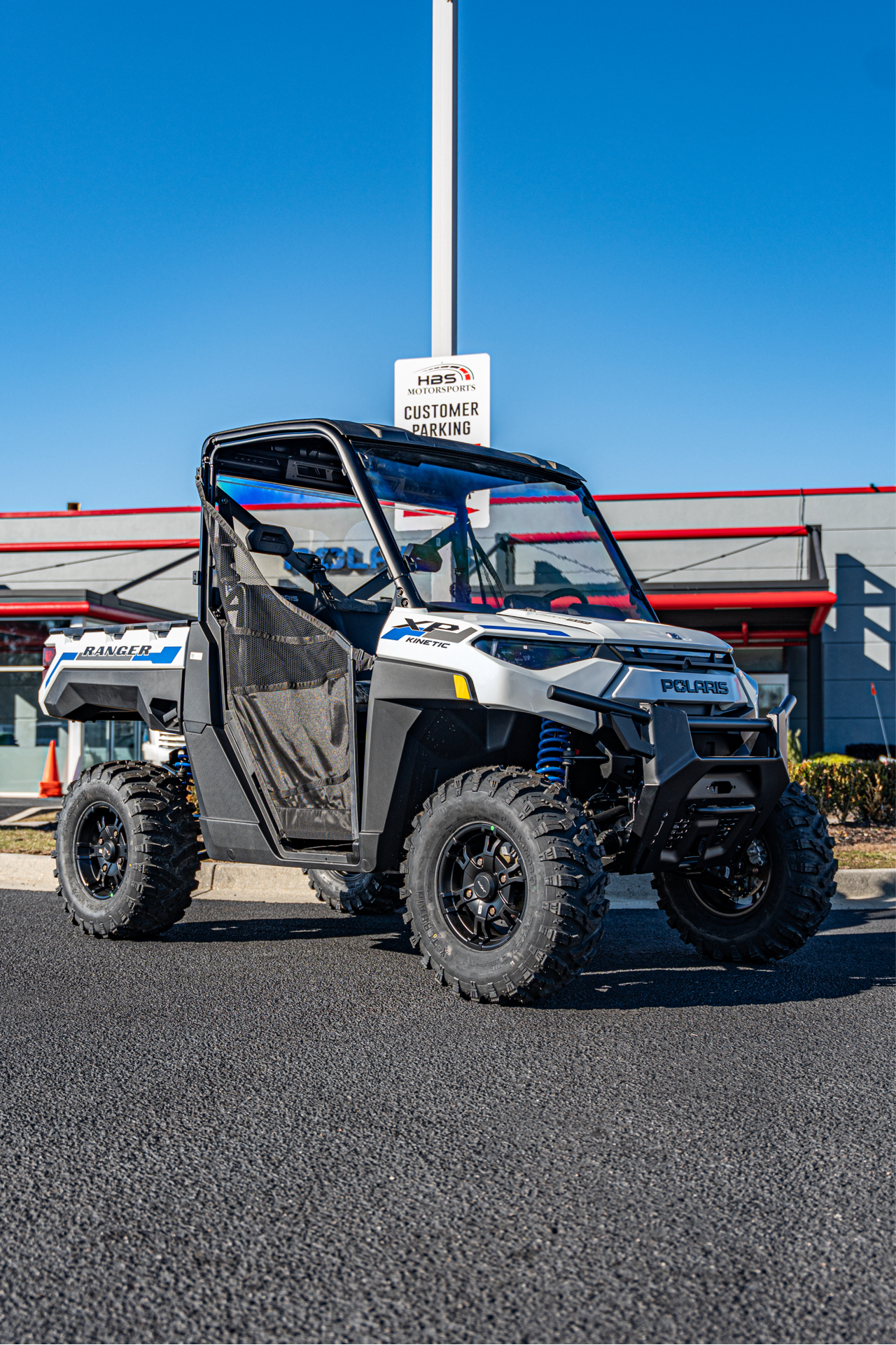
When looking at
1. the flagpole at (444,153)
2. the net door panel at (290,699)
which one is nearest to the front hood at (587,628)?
the net door panel at (290,699)

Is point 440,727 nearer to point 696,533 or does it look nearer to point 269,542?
point 269,542

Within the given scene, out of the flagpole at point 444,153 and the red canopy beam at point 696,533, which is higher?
the flagpole at point 444,153

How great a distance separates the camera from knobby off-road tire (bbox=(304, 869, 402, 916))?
7.17 m

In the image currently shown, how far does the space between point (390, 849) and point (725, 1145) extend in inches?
93.8

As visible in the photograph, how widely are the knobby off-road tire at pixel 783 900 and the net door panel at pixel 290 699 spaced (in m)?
1.68

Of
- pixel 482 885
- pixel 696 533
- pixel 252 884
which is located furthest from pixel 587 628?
pixel 696 533

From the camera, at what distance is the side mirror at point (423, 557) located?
5.77 meters

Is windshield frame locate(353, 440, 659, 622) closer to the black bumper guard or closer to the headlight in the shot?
the headlight

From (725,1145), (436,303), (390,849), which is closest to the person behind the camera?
(725,1145)

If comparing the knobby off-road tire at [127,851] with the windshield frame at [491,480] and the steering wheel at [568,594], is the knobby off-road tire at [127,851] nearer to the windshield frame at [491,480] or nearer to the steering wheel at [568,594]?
the windshield frame at [491,480]

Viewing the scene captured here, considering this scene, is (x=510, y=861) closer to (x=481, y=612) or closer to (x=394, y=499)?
(x=481, y=612)

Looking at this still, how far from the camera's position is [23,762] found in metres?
19.1

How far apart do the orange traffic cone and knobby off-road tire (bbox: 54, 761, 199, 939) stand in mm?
12058

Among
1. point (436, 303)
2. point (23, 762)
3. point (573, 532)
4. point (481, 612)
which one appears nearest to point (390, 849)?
point (481, 612)
